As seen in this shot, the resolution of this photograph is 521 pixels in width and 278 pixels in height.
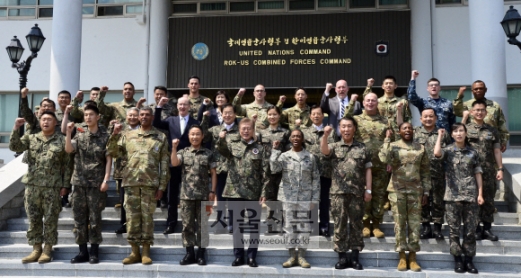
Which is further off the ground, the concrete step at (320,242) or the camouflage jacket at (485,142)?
the camouflage jacket at (485,142)

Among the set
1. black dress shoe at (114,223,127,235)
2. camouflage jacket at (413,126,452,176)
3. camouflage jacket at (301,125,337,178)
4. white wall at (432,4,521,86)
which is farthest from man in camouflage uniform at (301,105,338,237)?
white wall at (432,4,521,86)

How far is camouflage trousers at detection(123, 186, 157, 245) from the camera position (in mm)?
5613

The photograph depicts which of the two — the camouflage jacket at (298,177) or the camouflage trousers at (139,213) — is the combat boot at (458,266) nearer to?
the camouflage jacket at (298,177)

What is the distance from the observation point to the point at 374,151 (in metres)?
6.16

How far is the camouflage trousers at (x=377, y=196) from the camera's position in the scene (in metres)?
5.98

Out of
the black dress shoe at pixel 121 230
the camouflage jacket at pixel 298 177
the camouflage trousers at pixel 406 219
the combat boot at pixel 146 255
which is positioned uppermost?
the camouflage jacket at pixel 298 177

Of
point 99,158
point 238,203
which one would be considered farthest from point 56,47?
point 238,203

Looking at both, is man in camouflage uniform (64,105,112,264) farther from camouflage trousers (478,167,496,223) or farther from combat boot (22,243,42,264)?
camouflage trousers (478,167,496,223)

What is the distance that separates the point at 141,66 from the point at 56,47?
3.53m

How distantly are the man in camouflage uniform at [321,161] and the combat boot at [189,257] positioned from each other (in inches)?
66.4

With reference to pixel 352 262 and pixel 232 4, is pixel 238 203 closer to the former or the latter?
pixel 352 262

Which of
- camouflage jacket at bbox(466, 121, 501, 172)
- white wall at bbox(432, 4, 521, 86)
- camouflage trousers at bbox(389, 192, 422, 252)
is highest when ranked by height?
white wall at bbox(432, 4, 521, 86)

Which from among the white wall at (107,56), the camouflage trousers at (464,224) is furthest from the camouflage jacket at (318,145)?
the white wall at (107,56)

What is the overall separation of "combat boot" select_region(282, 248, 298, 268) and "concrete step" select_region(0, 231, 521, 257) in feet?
1.26
